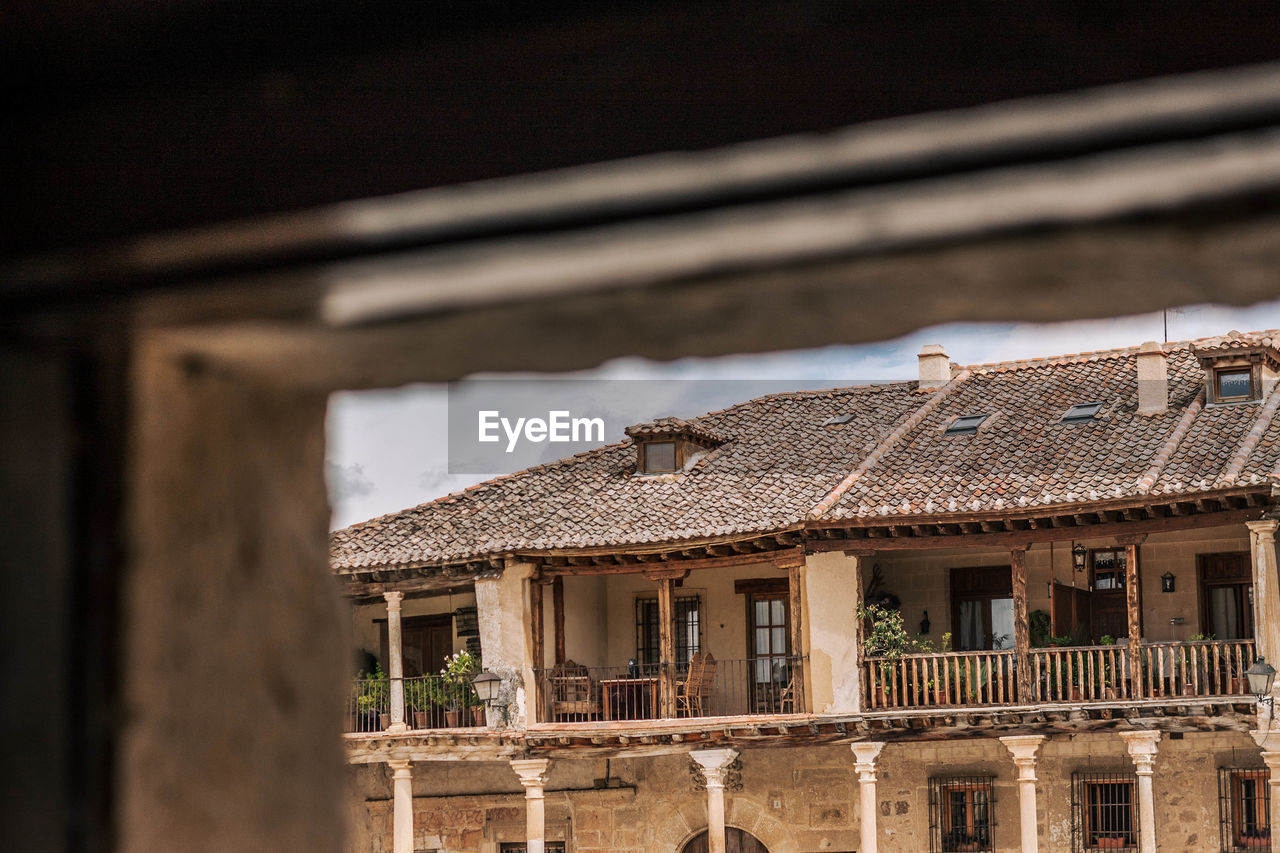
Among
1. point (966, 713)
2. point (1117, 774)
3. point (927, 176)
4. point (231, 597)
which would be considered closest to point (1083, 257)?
point (927, 176)

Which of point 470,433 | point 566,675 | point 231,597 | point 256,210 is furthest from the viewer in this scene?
point 470,433

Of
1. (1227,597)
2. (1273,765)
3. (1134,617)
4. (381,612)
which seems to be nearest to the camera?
(1273,765)

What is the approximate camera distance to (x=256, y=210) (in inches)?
37.4

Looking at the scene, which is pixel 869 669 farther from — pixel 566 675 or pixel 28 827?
pixel 28 827

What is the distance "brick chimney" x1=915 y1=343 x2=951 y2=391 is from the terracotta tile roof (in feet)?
0.83

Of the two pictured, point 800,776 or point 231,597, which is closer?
point 231,597

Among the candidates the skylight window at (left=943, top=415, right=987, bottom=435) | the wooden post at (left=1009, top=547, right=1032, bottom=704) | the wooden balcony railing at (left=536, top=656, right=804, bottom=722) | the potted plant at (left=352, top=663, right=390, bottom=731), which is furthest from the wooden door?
the potted plant at (left=352, top=663, right=390, bottom=731)

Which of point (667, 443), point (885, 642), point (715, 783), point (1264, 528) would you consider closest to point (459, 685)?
point (715, 783)

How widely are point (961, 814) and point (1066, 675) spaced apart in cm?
236

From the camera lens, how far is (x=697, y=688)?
1852cm

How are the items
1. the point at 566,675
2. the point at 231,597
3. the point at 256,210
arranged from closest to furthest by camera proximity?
the point at 256,210, the point at 231,597, the point at 566,675

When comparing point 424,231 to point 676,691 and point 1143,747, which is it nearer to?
point 1143,747

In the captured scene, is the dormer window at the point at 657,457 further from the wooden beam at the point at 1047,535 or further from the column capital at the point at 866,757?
the column capital at the point at 866,757

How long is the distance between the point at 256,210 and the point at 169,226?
0.06m
